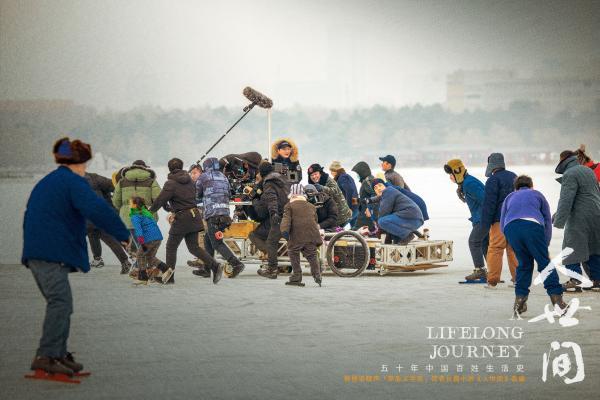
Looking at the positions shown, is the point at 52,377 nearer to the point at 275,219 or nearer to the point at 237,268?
the point at 275,219

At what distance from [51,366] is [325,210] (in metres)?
8.80

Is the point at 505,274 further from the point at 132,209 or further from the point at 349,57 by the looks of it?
the point at 349,57

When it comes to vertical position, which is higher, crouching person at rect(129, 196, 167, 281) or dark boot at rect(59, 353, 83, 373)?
crouching person at rect(129, 196, 167, 281)

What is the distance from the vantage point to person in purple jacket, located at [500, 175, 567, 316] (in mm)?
10094

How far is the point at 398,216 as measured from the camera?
49.8ft

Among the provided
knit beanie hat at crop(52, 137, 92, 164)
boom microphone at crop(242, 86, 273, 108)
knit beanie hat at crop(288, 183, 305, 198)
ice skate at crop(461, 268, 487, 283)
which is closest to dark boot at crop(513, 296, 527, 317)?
ice skate at crop(461, 268, 487, 283)

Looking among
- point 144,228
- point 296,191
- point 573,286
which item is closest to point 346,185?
point 296,191

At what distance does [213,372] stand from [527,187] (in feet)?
14.7

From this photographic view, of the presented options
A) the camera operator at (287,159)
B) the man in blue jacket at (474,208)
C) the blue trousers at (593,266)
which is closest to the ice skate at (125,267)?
the camera operator at (287,159)

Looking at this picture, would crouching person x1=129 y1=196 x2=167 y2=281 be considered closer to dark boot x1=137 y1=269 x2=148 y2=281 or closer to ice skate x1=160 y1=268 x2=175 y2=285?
dark boot x1=137 y1=269 x2=148 y2=281

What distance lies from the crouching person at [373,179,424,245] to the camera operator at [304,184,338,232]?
727 millimetres

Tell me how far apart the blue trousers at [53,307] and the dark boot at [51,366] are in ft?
0.13

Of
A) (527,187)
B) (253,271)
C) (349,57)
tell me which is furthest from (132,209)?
(349,57)

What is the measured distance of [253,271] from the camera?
1688 centimetres
